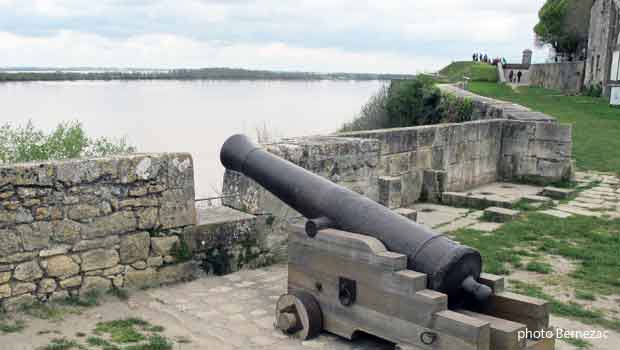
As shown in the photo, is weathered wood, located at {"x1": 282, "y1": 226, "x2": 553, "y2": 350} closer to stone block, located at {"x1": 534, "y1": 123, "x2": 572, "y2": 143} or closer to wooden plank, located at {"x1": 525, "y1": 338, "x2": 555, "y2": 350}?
wooden plank, located at {"x1": 525, "y1": 338, "x2": 555, "y2": 350}

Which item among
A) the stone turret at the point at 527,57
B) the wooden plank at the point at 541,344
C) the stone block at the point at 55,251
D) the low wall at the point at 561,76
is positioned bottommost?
the wooden plank at the point at 541,344

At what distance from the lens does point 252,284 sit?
4.91 meters

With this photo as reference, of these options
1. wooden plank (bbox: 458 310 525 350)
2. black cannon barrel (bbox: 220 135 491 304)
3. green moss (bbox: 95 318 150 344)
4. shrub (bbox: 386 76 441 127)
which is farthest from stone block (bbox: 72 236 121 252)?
shrub (bbox: 386 76 441 127)

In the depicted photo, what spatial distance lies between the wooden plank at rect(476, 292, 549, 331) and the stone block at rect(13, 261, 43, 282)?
2966 millimetres

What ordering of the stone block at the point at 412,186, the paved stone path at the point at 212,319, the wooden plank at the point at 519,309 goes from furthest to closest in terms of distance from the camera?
the stone block at the point at 412,186
the paved stone path at the point at 212,319
the wooden plank at the point at 519,309

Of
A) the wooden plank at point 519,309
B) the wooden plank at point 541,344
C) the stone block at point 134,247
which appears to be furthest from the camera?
the stone block at point 134,247

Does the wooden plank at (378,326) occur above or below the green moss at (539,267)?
above

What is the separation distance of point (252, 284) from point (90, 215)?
1.38 metres

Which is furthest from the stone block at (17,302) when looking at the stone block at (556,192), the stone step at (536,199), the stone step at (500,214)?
the stone block at (556,192)

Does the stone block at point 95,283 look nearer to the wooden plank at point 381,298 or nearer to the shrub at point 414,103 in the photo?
the wooden plank at point 381,298

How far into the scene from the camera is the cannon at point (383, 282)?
3178 mm

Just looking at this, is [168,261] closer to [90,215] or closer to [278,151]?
[90,215]

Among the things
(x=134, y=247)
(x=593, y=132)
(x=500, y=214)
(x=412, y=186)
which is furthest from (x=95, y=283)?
(x=593, y=132)

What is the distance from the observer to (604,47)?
32.6 m
